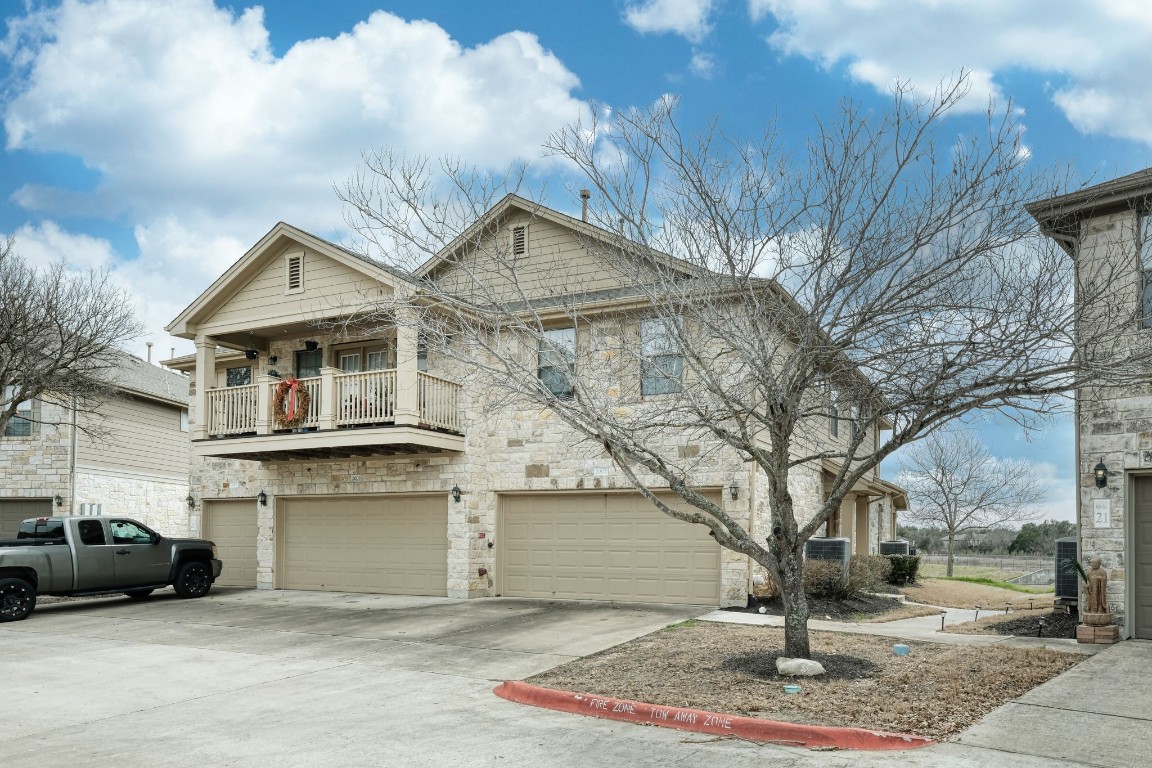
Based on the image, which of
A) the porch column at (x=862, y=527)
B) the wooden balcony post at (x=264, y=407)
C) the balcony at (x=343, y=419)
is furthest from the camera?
the porch column at (x=862, y=527)

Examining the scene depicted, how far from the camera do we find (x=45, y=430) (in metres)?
24.6

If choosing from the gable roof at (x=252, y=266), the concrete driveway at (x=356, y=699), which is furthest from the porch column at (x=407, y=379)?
the concrete driveway at (x=356, y=699)

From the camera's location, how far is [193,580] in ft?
61.5

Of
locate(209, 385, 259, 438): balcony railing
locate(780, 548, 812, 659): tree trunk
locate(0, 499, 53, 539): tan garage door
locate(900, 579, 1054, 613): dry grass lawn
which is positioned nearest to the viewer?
locate(780, 548, 812, 659): tree trunk

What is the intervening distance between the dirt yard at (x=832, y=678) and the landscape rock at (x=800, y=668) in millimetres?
85

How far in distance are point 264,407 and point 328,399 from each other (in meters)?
1.66

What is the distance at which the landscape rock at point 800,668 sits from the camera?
9.32 metres

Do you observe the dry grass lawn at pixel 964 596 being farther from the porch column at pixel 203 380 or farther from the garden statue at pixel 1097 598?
the porch column at pixel 203 380

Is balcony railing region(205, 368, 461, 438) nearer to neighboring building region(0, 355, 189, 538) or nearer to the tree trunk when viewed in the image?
neighboring building region(0, 355, 189, 538)

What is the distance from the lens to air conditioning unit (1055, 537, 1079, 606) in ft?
43.1

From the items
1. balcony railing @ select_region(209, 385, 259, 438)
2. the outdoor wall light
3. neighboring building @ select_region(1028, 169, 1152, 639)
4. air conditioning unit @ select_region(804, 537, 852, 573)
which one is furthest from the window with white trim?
the outdoor wall light

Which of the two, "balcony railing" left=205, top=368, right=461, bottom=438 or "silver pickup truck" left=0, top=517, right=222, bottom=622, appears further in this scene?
"balcony railing" left=205, top=368, right=461, bottom=438

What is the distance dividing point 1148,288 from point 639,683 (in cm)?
803

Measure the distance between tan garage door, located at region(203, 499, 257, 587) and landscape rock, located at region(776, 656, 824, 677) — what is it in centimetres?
1467
